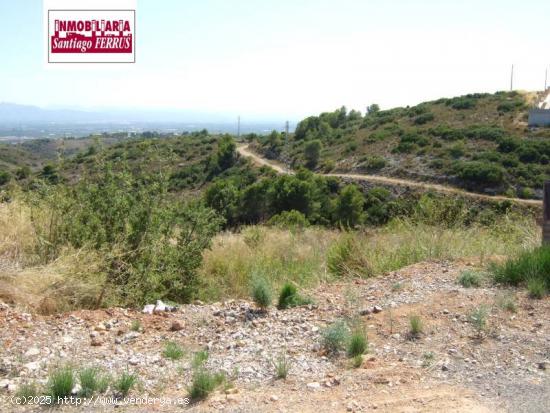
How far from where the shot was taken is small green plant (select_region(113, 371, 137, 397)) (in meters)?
3.28

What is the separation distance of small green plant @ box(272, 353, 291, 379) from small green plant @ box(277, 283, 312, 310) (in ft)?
4.02

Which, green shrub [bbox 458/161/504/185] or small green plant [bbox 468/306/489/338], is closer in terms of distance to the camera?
small green plant [bbox 468/306/489/338]

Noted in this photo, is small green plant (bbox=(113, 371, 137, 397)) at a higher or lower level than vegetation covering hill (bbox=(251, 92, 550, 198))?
lower

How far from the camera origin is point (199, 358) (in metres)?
3.73

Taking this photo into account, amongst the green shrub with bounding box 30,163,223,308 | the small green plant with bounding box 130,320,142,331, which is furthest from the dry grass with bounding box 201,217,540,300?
the small green plant with bounding box 130,320,142,331

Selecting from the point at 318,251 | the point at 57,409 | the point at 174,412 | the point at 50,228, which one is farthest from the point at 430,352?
the point at 50,228

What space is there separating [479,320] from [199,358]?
231cm

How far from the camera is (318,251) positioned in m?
7.54

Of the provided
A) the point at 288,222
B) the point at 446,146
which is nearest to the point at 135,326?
the point at 288,222

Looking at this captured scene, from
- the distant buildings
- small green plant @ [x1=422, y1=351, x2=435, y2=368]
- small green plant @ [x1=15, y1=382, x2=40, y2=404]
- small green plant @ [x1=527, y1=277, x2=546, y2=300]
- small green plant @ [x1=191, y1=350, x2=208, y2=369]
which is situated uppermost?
the distant buildings

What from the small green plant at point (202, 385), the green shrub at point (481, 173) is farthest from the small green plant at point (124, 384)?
the green shrub at point (481, 173)

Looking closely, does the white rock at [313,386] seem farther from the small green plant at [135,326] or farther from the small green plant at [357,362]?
the small green plant at [135,326]

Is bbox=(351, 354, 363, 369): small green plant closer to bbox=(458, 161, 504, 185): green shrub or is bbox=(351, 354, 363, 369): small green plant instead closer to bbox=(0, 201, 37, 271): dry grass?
bbox=(0, 201, 37, 271): dry grass

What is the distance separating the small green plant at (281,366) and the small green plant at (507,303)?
2185 mm
